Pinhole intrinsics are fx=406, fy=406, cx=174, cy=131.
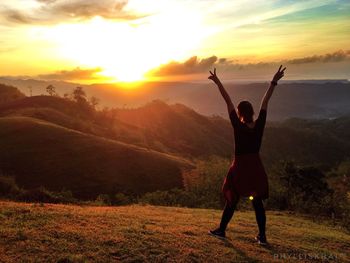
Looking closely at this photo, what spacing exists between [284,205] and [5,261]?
33.3 metres

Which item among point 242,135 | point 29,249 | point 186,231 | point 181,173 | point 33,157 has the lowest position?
point 181,173

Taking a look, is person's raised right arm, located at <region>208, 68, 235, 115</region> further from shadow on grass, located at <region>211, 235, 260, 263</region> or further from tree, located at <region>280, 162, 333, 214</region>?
tree, located at <region>280, 162, 333, 214</region>

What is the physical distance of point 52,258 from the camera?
842cm

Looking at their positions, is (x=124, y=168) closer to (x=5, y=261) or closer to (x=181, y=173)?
(x=181, y=173)

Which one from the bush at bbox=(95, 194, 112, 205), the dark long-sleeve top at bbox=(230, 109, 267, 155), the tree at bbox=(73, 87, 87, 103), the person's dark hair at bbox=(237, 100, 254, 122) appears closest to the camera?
the dark long-sleeve top at bbox=(230, 109, 267, 155)

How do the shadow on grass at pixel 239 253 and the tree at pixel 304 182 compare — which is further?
the tree at pixel 304 182

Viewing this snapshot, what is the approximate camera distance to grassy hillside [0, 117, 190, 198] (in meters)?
69.4

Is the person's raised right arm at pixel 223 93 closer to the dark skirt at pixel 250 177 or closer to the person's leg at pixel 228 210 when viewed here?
the dark skirt at pixel 250 177

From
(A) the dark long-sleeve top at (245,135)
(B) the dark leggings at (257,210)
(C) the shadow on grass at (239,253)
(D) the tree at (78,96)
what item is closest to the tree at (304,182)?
(C) the shadow on grass at (239,253)

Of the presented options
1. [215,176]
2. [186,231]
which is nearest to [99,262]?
[186,231]

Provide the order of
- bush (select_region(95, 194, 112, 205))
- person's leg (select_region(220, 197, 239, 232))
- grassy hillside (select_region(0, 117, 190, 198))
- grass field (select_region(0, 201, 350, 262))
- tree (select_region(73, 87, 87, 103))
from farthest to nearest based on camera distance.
Result: tree (select_region(73, 87, 87, 103)) < grassy hillside (select_region(0, 117, 190, 198)) < bush (select_region(95, 194, 112, 205)) < person's leg (select_region(220, 197, 239, 232)) < grass field (select_region(0, 201, 350, 262))

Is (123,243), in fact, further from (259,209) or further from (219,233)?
(259,209)

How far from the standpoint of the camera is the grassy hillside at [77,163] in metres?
69.4

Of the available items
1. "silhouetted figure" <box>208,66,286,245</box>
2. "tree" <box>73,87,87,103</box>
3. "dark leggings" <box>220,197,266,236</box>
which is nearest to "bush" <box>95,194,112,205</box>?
"dark leggings" <box>220,197,266,236</box>
